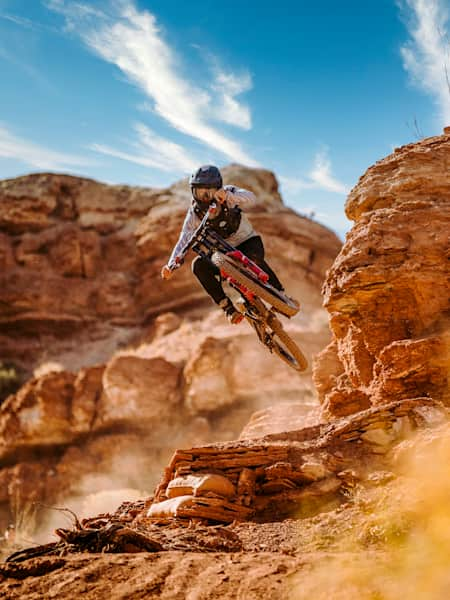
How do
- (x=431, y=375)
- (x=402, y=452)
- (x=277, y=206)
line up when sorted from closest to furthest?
(x=402, y=452) → (x=431, y=375) → (x=277, y=206)

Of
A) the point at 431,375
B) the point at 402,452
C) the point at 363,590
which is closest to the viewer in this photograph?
the point at 363,590

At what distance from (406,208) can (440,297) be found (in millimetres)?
1514

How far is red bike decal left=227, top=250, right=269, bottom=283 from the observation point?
23.5 ft

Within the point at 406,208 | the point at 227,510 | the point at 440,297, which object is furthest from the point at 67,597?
the point at 406,208

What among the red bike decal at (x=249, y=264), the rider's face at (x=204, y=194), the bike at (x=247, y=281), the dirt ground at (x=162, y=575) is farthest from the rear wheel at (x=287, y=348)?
the dirt ground at (x=162, y=575)

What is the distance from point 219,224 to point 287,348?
198 cm

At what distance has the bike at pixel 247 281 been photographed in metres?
7.08

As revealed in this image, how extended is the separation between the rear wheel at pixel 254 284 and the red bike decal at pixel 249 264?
0.22ft

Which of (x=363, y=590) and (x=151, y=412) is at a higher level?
(x=363, y=590)

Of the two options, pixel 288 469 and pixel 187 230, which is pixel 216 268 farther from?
pixel 288 469

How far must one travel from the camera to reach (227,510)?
6102 millimetres

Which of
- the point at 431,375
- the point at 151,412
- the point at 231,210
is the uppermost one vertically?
the point at 231,210

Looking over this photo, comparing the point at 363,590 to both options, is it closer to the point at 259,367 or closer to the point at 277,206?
the point at 259,367

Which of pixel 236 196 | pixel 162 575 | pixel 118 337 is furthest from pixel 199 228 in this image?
pixel 118 337
